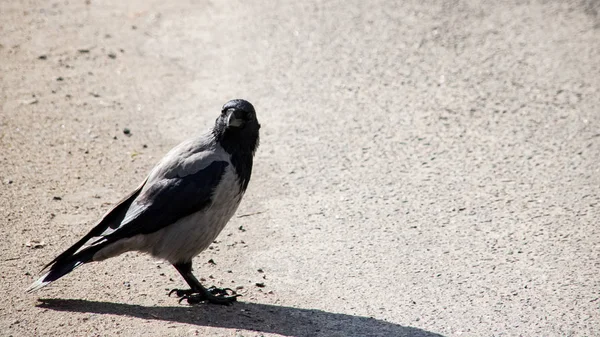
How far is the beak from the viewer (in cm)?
545

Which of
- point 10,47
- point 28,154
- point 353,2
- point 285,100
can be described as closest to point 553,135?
point 285,100

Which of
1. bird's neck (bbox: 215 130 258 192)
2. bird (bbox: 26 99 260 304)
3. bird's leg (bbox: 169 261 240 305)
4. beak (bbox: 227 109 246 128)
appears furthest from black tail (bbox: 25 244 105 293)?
beak (bbox: 227 109 246 128)

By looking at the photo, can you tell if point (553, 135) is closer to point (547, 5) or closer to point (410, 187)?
point (410, 187)

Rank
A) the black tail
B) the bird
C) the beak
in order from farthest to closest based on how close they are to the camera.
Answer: the beak < the bird < the black tail

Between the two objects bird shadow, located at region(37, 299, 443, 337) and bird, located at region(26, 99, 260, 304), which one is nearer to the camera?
bird shadow, located at region(37, 299, 443, 337)

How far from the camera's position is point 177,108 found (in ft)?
26.8

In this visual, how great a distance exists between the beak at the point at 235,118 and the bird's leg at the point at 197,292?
94 centimetres

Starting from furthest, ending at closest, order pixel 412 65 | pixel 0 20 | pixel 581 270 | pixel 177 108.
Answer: pixel 0 20, pixel 412 65, pixel 177 108, pixel 581 270

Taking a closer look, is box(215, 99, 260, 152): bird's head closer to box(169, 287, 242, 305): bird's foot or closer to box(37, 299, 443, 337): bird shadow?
box(169, 287, 242, 305): bird's foot

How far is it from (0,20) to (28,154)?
11.2 ft

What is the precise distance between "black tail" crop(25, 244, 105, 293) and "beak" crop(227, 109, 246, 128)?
1.13 metres

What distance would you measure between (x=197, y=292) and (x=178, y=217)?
51cm

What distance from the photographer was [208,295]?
531 centimetres

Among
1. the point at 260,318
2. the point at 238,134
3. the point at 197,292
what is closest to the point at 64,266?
the point at 197,292
